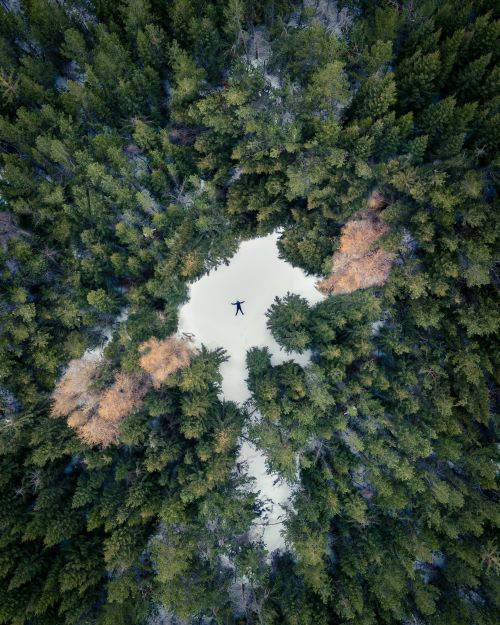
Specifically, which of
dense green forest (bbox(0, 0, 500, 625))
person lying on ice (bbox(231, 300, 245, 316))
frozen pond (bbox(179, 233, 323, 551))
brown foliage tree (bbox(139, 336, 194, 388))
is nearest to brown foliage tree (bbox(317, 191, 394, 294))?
dense green forest (bbox(0, 0, 500, 625))

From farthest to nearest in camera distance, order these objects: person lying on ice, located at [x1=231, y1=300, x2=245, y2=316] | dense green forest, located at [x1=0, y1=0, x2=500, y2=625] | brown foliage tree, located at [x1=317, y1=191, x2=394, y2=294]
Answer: person lying on ice, located at [x1=231, y1=300, x2=245, y2=316]
brown foliage tree, located at [x1=317, y1=191, x2=394, y2=294]
dense green forest, located at [x1=0, y1=0, x2=500, y2=625]

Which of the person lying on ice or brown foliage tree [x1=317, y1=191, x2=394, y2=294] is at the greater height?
the person lying on ice

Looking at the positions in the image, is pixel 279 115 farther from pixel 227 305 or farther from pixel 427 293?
pixel 427 293

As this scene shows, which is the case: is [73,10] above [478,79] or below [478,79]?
above

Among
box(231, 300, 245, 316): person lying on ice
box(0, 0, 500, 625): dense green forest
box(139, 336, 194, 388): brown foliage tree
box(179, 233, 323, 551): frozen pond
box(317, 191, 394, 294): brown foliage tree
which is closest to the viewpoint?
box(0, 0, 500, 625): dense green forest

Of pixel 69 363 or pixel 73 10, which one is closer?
pixel 69 363

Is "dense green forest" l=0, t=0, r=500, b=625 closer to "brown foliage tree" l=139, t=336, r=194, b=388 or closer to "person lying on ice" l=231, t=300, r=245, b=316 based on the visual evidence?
"brown foliage tree" l=139, t=336, r=194, b=388

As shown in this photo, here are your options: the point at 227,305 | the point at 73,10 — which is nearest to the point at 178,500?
the point at 227,305
